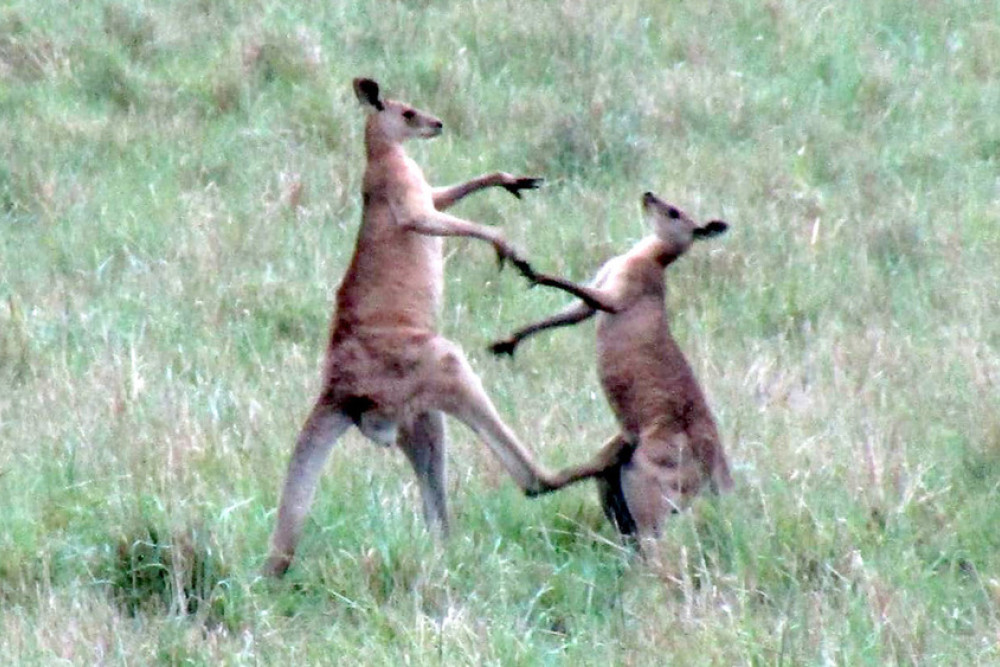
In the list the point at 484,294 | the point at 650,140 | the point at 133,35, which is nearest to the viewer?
the point at 484,294

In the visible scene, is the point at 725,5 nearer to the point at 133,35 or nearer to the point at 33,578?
the point at 133,35

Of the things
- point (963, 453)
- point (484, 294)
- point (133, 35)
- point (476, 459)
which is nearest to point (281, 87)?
point (133, 35)

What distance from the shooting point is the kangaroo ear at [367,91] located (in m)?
5.89

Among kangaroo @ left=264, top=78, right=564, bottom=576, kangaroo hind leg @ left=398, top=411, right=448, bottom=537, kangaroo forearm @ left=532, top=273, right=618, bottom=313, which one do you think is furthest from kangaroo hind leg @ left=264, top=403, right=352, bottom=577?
kangaroo forearm @ left=532, top=273, right=618, bottom=313

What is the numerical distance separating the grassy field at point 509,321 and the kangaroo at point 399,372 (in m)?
0.17

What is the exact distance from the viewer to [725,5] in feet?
37.5

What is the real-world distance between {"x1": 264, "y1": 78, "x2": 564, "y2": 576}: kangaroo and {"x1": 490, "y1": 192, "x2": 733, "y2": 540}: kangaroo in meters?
0.23

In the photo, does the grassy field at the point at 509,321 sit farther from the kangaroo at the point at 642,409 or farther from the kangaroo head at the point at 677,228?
the kangaroo head at the point at 677,228

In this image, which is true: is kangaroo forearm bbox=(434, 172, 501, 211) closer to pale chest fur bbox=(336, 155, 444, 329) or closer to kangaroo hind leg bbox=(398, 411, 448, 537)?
pale chest fur bbox=(336, 155, 444, 329)

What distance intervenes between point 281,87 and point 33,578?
558cm

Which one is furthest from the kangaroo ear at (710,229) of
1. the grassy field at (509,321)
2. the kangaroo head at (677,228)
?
the grassy field at (509,321)

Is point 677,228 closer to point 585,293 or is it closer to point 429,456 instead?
point 585,293

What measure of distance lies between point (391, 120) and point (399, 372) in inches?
39.4

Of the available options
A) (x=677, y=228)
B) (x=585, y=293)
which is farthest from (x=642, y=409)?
(x=677, y=228)
